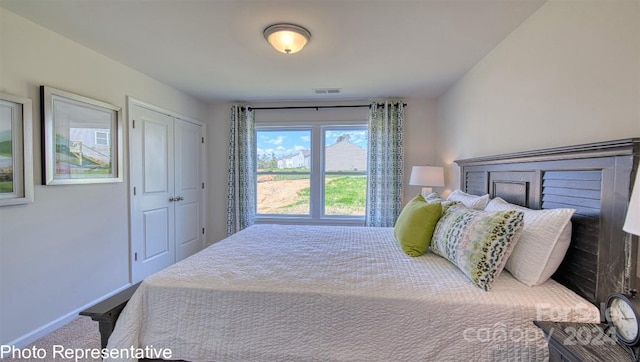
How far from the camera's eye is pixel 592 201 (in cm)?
130

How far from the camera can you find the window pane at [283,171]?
14.3 ft

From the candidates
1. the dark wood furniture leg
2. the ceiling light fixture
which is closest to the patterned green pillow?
the ceiling light fixture

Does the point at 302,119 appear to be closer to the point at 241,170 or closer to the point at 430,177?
the point at 241,170

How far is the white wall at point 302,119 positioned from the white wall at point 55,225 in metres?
1.50

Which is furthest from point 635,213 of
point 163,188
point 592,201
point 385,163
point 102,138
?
point 163,188

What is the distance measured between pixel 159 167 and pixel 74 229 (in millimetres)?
1189

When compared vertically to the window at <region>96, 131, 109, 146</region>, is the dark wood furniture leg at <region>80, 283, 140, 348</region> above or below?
below

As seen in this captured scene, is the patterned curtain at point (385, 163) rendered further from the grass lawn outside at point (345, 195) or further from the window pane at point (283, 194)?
the window pane at point (283, 194)

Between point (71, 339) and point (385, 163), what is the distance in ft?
12.2

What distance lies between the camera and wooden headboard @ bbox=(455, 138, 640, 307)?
3.75 feet

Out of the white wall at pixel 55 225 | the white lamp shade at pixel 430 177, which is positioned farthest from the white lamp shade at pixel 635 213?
the white wall at pixel 55 225

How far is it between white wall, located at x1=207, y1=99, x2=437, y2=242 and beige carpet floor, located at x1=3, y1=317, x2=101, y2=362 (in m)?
2.25

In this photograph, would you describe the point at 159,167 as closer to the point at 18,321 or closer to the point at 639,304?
the point at 18,321

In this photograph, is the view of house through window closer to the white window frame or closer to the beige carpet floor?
the white window frame
